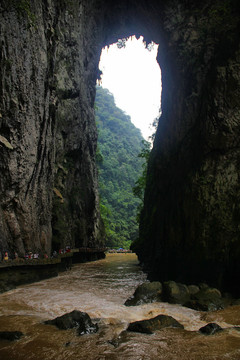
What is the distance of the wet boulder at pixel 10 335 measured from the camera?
6934 mm

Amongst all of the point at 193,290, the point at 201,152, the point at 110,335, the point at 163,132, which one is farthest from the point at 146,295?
the point at 163,132

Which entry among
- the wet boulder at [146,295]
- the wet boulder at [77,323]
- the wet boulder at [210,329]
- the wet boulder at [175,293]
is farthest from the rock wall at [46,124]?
the wet boulder at [210,329]

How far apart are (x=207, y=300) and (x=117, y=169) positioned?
8271cm

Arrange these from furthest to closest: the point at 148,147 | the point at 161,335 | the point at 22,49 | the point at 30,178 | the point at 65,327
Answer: the point at 148,147, the point at 30,178, the point at 22,49, the point at 65,327, the point at 161,335

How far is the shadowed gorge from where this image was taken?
A: 1365 centimetres

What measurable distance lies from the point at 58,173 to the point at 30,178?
9.18 meters

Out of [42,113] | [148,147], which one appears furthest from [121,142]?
[42,113]

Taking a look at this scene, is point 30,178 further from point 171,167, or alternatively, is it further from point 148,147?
point 148,147

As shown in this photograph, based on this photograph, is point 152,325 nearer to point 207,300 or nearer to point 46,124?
point 207,300

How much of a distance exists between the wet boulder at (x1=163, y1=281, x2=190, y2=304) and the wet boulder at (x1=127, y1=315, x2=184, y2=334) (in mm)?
A: 2903

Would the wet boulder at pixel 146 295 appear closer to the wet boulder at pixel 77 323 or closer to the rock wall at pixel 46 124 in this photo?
the wet boulder at pixel 77 323

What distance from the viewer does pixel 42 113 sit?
68.8ft

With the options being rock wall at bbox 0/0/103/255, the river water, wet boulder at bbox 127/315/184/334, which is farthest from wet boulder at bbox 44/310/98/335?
rock wall at bbox 0/0/103/255

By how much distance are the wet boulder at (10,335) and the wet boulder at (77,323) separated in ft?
4.12
